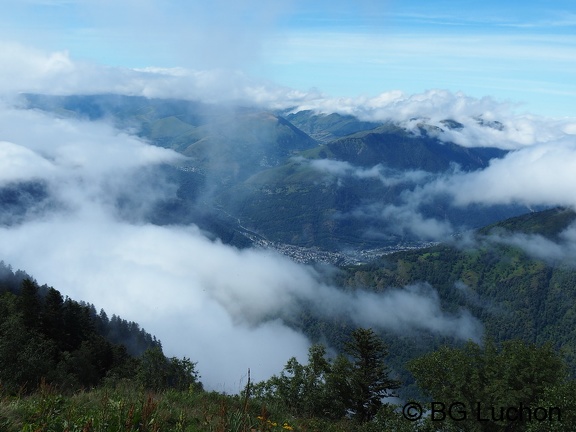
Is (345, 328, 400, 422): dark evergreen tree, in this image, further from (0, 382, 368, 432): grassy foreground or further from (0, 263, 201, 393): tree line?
(0, 382, 368, 432): grassy foreground

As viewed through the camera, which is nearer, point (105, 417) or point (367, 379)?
point (105, 417)

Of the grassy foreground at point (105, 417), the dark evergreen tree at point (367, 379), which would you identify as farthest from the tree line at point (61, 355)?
the dark evergreen tree at point (367, 379)

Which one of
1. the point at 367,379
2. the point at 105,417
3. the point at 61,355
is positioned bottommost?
the point at 61,355

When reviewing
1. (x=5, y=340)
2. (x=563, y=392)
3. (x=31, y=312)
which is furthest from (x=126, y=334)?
(x=563, y=392)

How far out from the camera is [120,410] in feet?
31.4

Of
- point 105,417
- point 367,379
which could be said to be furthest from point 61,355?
point 105,417

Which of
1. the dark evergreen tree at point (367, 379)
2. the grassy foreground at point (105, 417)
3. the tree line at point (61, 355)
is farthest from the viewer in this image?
the dark evergreen tree at point (367, 379)

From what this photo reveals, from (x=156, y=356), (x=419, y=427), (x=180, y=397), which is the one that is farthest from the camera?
(x=156, y=356)

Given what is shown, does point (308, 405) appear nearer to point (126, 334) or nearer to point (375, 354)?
point (375, 354)

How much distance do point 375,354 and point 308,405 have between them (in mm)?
9253

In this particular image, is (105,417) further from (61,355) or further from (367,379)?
(61,355)

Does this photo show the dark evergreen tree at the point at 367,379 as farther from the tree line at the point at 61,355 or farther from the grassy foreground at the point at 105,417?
the grassy foreground at the point at 105,417

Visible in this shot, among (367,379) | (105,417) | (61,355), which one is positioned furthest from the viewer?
(61,355)

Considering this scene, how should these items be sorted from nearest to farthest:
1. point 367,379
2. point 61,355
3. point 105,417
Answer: point 105,417
point 367,379
point 61,355
